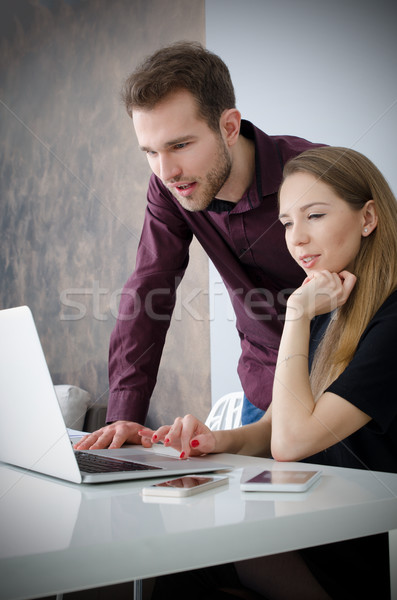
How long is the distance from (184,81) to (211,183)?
0.24 m

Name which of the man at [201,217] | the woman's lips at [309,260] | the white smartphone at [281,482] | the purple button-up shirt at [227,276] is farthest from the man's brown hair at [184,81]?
the white smartphone at [281,482]

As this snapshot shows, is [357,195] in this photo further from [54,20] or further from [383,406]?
[54,20]

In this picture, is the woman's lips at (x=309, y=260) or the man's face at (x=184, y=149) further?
the man's face at (x=184, y=149)

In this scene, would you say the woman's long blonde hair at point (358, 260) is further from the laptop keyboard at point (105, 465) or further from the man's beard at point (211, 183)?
the laptop keyboard at point (105, 465)

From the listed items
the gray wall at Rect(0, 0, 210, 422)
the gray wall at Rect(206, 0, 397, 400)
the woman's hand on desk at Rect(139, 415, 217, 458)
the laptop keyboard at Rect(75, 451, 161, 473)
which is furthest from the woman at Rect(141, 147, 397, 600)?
the gray wall at Rect(0, 0, 210, 422)

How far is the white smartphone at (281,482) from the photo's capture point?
52 cm

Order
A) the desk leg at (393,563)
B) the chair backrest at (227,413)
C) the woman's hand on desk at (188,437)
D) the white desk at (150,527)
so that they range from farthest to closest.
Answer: the chair backrest at (227,413), the woman's hand on desk at (188,437), the desk leg at (393,563), the white desk at (150,527)

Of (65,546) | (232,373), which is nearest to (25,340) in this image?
(65,546)

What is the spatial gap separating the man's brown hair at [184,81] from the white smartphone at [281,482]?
91 cm

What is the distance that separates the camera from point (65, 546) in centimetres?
37

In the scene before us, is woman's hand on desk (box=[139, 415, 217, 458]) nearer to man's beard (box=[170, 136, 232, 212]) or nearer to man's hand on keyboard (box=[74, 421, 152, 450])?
man's hand on keyboard (box=[74, 421, 152, 450])

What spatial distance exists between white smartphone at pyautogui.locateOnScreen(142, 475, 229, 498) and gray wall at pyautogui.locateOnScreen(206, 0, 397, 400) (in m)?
1.28

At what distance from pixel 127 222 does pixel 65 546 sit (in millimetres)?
2542

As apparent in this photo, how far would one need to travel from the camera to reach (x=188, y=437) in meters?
0.82
